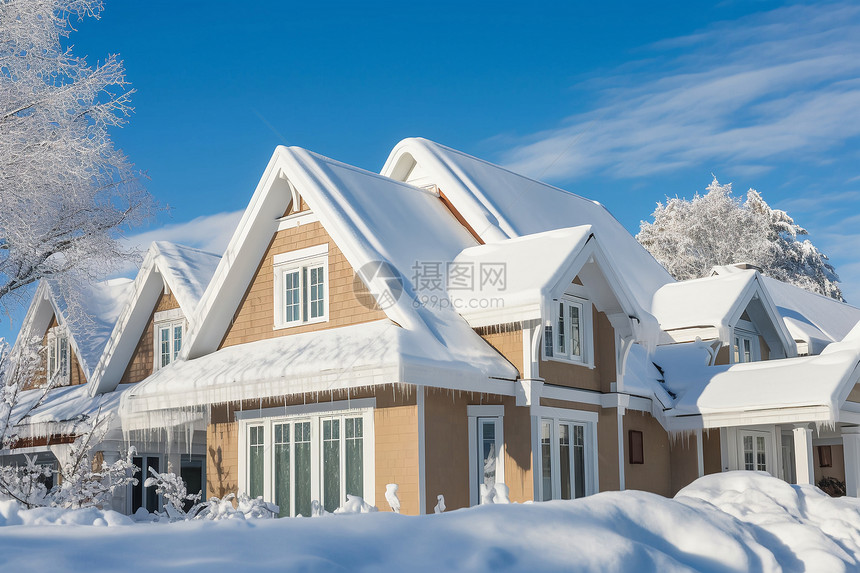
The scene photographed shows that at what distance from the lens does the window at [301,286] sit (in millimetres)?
15508

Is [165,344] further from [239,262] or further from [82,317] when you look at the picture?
[239,262]

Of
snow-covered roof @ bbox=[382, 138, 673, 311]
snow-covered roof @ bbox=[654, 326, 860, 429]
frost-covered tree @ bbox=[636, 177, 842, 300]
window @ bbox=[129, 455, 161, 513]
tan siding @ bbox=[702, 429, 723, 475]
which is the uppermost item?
frost-covered tree @ bbox=[636, 177, 842, 300]

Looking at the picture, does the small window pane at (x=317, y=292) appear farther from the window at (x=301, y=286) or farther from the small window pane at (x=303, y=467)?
the small window pane at (x=303, y=467)

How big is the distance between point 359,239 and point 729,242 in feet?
106

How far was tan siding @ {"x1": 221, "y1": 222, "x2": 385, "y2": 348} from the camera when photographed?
49.0 feet

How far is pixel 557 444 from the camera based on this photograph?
48.3 ft

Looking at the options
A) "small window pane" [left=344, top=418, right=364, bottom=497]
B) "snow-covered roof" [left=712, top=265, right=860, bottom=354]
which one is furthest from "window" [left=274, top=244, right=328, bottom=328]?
"snow-covered roof" [left=712, top=265, right=860, bottom=354]

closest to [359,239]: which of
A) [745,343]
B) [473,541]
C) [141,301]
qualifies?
[141,301]

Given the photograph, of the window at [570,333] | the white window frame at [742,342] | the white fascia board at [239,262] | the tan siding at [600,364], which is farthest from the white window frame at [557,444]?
the white window frame at [742,342]

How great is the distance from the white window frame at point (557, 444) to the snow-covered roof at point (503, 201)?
283 centimetres

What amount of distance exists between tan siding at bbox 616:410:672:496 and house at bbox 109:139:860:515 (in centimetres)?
5

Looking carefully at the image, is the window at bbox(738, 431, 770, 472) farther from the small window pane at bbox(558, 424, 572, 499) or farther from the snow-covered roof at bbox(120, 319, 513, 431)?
the snow-covered roof at bbox(120, 319, 513, 431)

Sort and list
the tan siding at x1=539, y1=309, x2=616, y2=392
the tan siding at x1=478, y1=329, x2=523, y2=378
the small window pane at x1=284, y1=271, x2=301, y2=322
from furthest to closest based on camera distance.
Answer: the small window pane at x1=284, y1=271, x2=301, y2=322, the tan siding at x1=539, y1=309, x2=616, y2=392, the tan siding at x1=478, y1=329, x2=523, y2=378

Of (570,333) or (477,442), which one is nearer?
(477,442)
